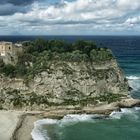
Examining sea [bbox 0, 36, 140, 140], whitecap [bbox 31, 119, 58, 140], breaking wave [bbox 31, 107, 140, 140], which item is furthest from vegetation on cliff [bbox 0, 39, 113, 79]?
sea [bbox 0, 36, 140, 140]

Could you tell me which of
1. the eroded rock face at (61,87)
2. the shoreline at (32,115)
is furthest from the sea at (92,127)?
the eroded rock face at (61,87)

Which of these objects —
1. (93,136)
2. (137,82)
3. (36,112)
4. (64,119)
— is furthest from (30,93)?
(137,82)

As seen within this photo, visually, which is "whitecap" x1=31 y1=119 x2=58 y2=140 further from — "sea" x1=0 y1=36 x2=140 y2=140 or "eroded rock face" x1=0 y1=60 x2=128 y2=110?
"eroded rock face" x1=0 y1=60 x2=128 y2=110

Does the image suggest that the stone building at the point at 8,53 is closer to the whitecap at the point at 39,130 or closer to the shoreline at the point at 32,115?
the shoreline at the point at 32,115

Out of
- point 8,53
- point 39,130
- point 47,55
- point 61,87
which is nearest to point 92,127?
point 39,130

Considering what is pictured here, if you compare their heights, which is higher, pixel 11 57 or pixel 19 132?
pixel 11 57

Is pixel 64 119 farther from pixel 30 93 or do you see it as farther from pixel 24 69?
pixel 24 69

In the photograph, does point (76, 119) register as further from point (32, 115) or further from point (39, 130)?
point (39, 130)
